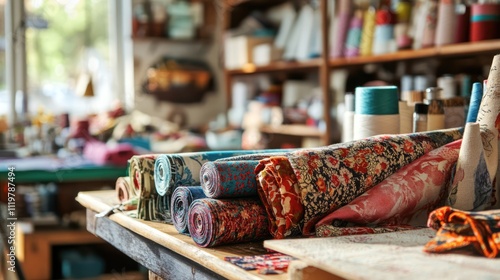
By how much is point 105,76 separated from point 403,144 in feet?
13.8

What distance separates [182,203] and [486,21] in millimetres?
2033

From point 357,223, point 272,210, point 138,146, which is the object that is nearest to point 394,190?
point 357,223

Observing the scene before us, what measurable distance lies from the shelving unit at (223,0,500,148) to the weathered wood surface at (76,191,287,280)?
1883 mm

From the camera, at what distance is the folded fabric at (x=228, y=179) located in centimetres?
134

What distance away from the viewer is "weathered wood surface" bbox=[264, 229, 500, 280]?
3.06 ft

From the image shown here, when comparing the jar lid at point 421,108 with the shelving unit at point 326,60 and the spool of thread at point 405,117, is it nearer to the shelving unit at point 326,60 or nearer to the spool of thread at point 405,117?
the spool of thread at point 405,117

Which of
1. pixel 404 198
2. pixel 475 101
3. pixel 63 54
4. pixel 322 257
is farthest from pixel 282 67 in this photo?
pixel 322 257

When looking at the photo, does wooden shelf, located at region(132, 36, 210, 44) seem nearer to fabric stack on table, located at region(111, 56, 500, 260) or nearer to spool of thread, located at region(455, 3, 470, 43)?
spool of thread, located at region(455, 3, 470, 43)

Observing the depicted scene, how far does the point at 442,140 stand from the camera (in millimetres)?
1483

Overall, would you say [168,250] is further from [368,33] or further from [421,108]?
[368,33]

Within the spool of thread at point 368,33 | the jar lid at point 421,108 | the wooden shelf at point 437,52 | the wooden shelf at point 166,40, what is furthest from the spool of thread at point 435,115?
the wooden shelf at point 166,40

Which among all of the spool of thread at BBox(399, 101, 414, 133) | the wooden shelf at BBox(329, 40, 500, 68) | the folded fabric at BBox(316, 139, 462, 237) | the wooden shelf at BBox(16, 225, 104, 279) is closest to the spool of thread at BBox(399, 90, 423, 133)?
the spool of thread at BBox(399, 101, 414, 133)

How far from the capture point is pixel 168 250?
143 cm

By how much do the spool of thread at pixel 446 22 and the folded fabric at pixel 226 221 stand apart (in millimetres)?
2077
